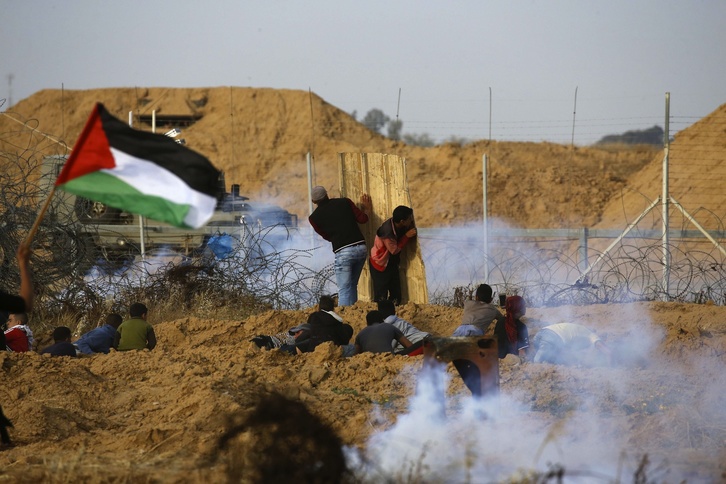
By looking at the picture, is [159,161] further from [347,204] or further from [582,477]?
[347,204]

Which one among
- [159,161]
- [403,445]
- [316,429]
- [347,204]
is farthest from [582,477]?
[347,204]

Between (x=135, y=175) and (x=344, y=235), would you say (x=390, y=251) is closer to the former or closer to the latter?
(x=344, y=235)

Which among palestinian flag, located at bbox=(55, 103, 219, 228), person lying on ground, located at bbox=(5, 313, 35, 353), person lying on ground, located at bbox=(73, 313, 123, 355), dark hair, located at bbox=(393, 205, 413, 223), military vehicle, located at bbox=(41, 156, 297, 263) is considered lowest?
person lying on ground, located at bbox=(73, 313, 123, 355)

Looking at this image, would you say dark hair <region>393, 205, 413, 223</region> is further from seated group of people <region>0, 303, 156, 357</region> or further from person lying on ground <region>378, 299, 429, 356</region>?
seated group of people <region>0, 303, 156, 357</region>

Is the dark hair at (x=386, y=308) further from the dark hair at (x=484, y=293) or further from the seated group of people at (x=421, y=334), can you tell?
the dark hair at (x=484, y=293)

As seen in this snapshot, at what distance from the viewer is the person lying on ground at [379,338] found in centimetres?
925

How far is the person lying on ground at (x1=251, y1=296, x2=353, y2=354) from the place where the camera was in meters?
9.62

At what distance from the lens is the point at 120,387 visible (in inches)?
322

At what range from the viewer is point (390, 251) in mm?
11047

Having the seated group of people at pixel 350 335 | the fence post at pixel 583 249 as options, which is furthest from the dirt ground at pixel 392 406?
the fence post at pixel 583 249

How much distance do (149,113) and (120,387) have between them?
109ft

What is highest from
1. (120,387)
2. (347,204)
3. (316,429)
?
(347,204)

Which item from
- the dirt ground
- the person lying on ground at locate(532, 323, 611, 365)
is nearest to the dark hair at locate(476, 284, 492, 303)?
the person lying on ground at locate(532, 323, 611, 365)

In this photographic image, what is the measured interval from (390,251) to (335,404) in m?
4.22
